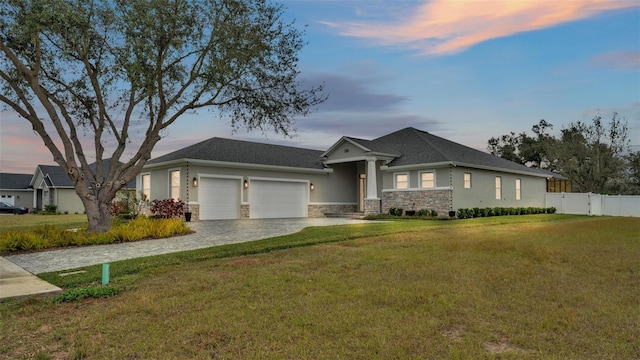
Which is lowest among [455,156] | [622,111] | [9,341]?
[9,341]

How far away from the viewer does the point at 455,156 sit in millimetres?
22156

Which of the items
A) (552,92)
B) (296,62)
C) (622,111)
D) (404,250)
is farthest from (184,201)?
(622,111)

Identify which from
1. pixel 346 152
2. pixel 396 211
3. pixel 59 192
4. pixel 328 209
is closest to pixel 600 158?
pixel 396 211

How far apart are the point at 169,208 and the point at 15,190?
33466mm

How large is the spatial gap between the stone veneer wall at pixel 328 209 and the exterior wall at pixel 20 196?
3487 centimetres

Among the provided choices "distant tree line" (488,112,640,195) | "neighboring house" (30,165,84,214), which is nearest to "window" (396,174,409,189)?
"distant tree line" (488,112,640,195)

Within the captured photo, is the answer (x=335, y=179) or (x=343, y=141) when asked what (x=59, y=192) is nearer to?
(x=335, y=179)

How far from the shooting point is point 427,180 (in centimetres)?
2184

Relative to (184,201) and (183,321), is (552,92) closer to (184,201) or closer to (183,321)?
(184,201)

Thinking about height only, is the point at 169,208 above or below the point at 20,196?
below

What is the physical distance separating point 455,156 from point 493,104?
139 inches

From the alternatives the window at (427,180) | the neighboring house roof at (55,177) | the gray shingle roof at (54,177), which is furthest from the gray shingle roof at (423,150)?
the gray shingle roof at (54,177)

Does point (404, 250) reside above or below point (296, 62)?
below

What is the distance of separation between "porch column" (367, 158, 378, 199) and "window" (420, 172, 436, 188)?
105 inches
